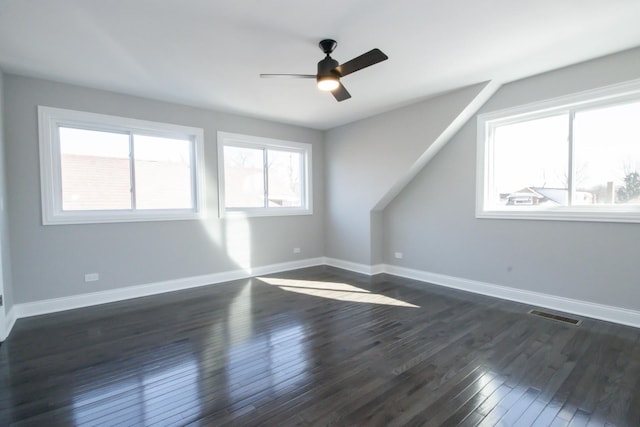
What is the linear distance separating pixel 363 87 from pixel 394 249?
2.76 metres

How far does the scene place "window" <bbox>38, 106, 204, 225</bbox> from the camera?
3.63 meters

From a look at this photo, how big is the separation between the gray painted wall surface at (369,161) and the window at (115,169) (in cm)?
249

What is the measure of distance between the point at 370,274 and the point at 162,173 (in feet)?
12.1

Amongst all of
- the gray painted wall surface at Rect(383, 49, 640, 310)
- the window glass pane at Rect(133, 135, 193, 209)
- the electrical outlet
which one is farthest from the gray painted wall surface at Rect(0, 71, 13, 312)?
the gray painted wall surface at Rect(383, 49, 640, 310)

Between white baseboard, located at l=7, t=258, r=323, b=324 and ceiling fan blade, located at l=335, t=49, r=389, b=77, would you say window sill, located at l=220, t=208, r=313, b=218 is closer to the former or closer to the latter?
white baseboard, located at l=7, t=258, r=323, b=324

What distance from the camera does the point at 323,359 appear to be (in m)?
2.49

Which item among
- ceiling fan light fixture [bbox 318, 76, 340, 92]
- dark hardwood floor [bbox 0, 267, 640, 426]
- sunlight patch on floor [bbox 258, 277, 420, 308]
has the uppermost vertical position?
ceiling fan light fixture [bbox 318, 76, 340, 92]

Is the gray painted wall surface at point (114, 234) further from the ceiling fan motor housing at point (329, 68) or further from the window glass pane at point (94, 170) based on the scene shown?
the ceiling fan motor housing at point (329, 68)

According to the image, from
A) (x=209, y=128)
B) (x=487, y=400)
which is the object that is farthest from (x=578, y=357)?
(x=209, y=128)

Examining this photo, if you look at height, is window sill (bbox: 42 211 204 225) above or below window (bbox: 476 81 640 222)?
below

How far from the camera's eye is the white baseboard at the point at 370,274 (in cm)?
317

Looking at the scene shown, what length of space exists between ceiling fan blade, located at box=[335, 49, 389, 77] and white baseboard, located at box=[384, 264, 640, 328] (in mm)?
3277

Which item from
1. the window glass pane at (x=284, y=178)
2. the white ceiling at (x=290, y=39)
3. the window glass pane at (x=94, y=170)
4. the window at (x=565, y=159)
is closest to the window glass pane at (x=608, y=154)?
the window at (x=565, y=159)

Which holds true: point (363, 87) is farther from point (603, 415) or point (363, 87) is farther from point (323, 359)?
point (603, 415)
